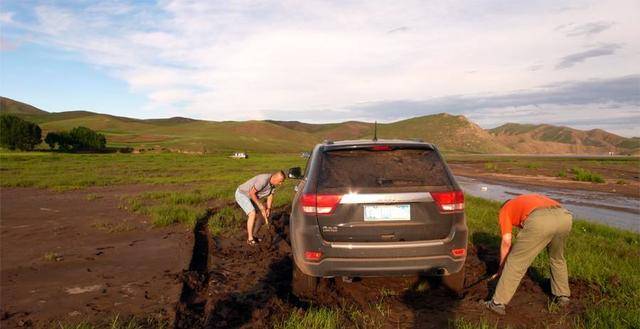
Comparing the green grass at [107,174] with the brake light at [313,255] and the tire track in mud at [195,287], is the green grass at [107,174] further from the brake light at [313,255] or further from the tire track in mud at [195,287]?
the brake light at [313,255]

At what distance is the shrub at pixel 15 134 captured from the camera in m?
69.0

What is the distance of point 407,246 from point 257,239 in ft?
14.9

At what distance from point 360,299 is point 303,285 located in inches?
25.3

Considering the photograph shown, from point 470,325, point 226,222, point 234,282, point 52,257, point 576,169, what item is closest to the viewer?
point 470,325

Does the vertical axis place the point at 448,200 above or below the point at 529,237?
above

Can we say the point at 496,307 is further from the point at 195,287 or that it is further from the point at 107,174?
the point at 107,174

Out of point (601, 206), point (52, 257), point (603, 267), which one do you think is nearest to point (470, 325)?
point (603, 267)

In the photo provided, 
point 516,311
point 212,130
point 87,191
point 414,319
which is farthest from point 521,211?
point 212,130

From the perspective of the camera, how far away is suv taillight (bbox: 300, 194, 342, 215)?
4.37 metres

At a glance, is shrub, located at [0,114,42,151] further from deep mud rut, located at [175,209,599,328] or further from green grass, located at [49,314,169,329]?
green grass, located at [49,314,169,329]

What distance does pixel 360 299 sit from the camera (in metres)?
5.04

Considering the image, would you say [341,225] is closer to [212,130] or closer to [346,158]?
[346,158]

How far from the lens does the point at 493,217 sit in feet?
35.5

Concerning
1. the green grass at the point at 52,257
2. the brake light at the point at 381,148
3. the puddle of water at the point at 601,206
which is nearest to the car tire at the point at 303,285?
the brake light at the point at 381,148
